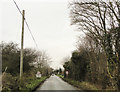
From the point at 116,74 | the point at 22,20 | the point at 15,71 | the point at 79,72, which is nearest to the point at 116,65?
the point at 116,74

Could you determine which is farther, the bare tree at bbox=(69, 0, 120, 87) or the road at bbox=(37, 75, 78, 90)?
the road at bbox=(37, 75, 78, 90)

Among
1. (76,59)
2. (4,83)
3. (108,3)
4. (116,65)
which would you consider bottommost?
(4,83)

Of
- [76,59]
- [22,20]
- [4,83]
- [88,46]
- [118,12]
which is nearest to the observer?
[4,83]

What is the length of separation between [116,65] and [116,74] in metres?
0.69

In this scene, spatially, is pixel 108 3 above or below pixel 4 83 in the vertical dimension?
above

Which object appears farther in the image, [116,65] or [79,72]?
[79,72]

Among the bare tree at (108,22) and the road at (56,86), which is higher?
the bare tree at (108,22)

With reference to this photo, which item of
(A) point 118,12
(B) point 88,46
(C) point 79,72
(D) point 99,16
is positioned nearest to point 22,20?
(D) point 99,16

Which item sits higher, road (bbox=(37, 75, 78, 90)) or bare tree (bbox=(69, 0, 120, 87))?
bare tree (bbox=(69, 0, 120, 87))

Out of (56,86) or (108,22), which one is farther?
(56,86)

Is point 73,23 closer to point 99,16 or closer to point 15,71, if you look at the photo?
point 99,16

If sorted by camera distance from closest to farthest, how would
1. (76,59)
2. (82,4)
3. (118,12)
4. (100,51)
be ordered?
1. (118,12)
2. (82,4)
3. (100,51)
4. (76,59)

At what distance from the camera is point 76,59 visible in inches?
1187

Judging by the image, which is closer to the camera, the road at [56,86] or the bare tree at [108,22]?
the bare tree at [108,22]
